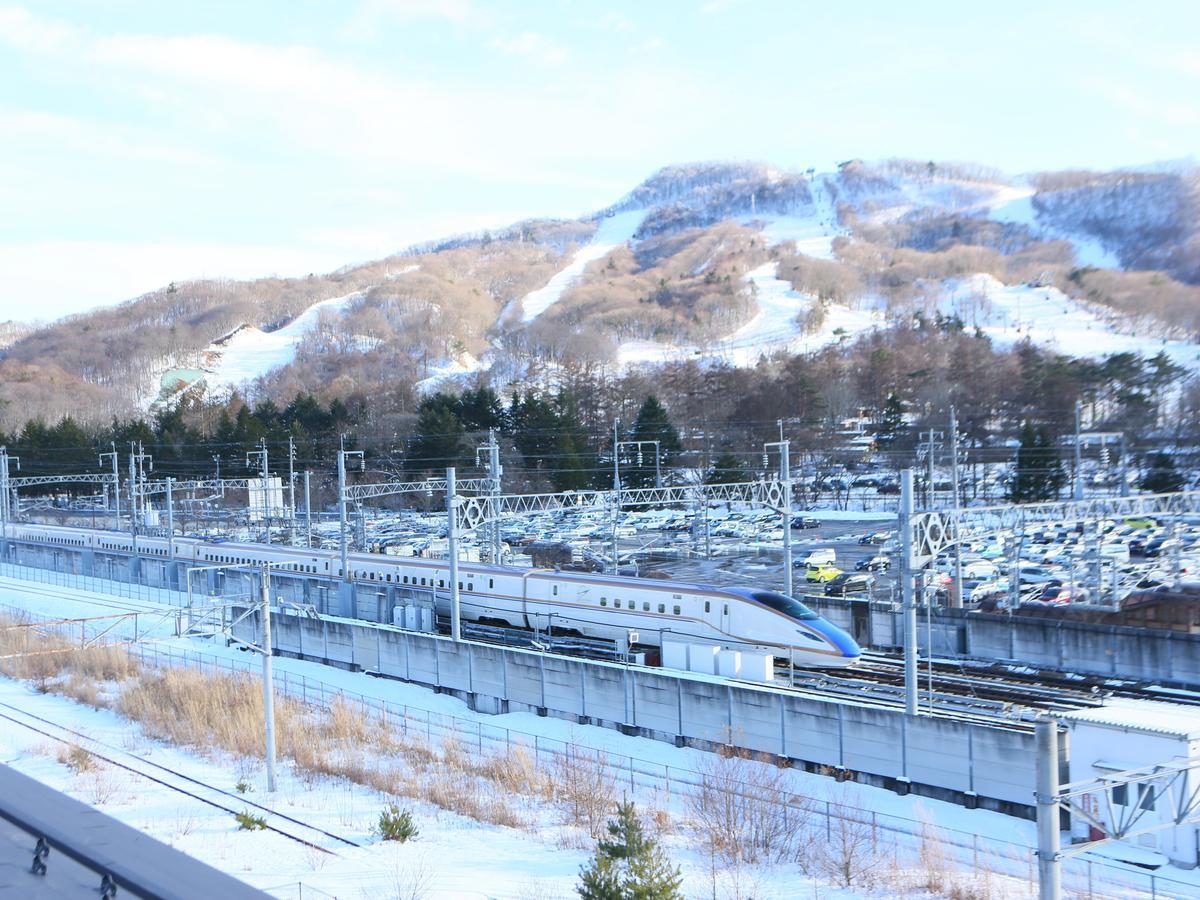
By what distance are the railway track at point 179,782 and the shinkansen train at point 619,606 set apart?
34.8 feet

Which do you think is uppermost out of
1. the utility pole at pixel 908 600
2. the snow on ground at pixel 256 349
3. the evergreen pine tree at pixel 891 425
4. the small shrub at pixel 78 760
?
the snow on ground at pixel 256 349

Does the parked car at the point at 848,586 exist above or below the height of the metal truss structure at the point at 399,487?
below

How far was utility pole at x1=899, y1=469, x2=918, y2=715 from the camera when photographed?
15742 mm

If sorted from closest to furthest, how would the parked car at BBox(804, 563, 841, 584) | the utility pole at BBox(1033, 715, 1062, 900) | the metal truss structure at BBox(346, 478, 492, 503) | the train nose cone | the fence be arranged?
the utility pole at BBox(1033, 715, 1062, 900), the fence, the train nose cone, the metal truss structure at BBox(346, 478, 492, 503), the parked car at BBox(804, 563, 841, 584)

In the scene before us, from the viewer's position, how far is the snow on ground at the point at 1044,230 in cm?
4909

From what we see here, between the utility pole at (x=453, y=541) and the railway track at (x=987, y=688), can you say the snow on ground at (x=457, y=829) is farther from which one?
the railway track at (x=987, y=688)

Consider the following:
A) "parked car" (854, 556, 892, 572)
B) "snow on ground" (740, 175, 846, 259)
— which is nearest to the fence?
"parked car" (854, 556, 892, 572)

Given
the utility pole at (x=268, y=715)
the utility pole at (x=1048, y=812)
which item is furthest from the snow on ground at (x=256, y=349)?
the utility pole at (x=1048, y=812)

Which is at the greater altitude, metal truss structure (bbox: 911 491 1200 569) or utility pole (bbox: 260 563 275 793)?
metal truss structure (bbox: 911 491 1200 569)

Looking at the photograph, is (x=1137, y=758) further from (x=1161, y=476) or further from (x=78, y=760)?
(x=1161, y=476)

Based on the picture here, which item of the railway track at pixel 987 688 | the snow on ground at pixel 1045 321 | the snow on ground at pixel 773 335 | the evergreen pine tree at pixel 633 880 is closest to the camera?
the evergreen pine tree at pixel 633 880

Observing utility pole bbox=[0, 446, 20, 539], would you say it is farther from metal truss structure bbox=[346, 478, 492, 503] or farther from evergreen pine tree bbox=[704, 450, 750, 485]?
evergreen pine tree bbox=[704, 450, 750, 485]

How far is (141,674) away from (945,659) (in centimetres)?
2090

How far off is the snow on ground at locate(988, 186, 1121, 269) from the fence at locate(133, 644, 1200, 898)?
1388 inches
